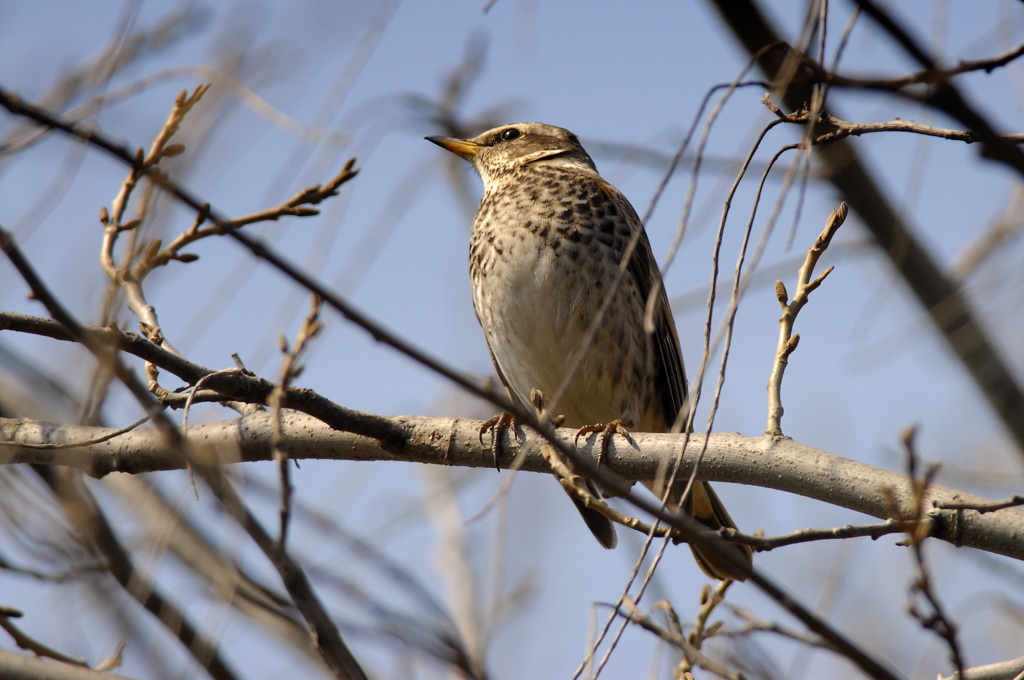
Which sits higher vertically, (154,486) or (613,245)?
(613,245)

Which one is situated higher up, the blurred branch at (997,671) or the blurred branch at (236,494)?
the blurred branch at (997,671)

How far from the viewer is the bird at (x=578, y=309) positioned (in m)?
4.60

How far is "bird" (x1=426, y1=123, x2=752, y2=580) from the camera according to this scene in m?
4.60

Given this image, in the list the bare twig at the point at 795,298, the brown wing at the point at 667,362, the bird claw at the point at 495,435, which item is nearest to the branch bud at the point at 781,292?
the bare twig at the point at 795,298

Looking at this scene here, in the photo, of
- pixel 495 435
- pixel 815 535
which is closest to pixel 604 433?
pixel 495 435

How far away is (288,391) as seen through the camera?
2.55 metres

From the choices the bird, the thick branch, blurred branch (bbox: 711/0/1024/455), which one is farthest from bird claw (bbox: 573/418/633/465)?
blurred branch (bbox: 711/0/1024/455)

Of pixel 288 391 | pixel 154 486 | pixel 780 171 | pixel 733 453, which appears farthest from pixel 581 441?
pixel 154 486

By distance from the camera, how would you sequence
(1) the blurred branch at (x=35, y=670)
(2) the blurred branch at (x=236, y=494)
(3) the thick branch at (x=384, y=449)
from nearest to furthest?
(2) the blurred branch at (x=236, y=494)
(1) the blurred branch at (x=35, y=670)
(3) the thick branch at (x=384, y=449)

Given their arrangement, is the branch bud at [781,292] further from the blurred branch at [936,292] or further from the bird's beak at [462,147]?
the bird's beak at [462,147]

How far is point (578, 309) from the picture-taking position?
15.0 feet

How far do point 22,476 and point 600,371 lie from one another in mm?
2553

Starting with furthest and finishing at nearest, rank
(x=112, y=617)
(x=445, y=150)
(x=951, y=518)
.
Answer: (x=445, y=150) < (x=112, y=617) < (x=951, y=518)

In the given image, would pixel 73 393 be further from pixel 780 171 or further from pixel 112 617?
pixel 780 171
